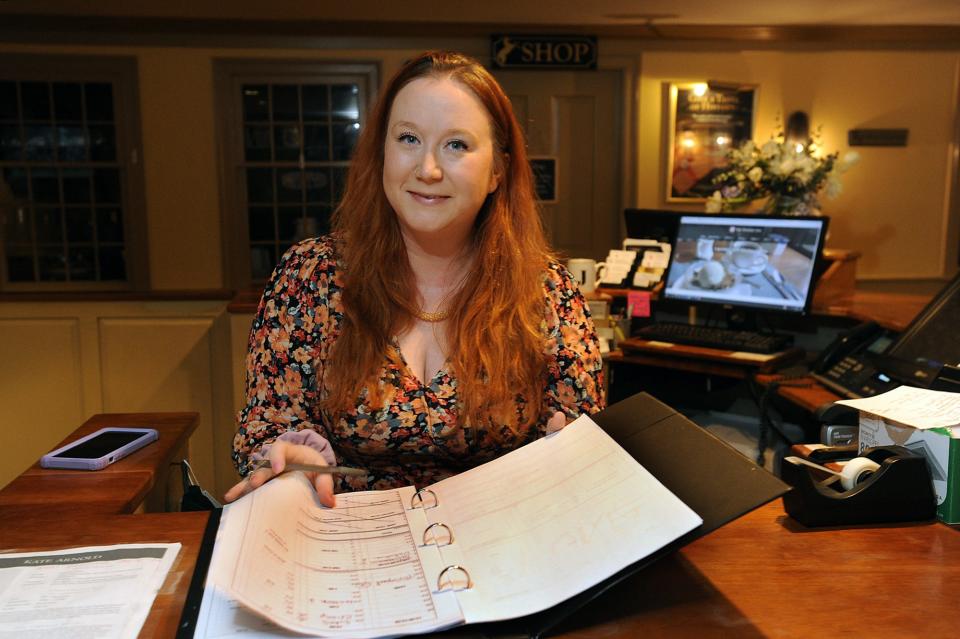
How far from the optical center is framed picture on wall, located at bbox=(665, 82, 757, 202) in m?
6.46

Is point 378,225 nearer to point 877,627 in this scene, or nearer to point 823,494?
point 823,494

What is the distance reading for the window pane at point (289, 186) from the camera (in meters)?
6.44

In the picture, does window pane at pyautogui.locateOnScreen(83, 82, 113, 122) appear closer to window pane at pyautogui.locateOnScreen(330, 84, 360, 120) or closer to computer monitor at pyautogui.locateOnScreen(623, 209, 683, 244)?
window pane at pyautogui.locateOnScreen(330, 84, 360, 120)

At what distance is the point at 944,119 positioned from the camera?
6.68m

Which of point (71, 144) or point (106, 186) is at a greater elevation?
point (71, 144)

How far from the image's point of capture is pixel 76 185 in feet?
20.7

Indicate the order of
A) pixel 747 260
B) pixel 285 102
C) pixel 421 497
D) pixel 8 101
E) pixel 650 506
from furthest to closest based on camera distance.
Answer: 1. pixel 285 102
2. pixel 8 101
3. pixel 747 260
4. pixel 421 497
5. pixel 650 506

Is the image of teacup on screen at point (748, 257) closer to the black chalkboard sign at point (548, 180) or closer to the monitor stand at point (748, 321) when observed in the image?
the monitor stand at point (748, 321)

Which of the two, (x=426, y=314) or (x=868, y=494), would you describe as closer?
(x=868, y=494)

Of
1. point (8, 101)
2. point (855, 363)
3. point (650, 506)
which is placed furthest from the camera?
point (8, 101)

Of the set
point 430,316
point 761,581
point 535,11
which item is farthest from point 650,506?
point 535,11

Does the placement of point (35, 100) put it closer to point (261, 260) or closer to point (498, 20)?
point (261, 260)

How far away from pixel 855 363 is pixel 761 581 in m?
1.69

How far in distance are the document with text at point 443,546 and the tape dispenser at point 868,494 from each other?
10.7 inches
